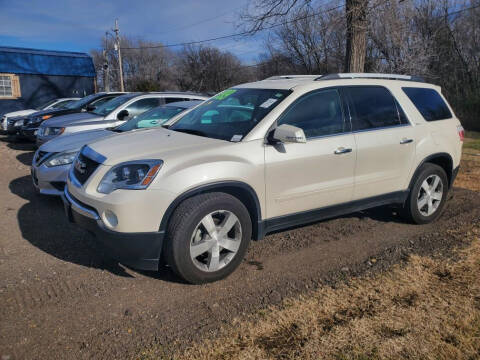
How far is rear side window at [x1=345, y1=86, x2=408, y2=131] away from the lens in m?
4.42

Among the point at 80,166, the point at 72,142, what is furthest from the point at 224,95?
the point at 72,142

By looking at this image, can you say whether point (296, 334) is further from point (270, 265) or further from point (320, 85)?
point (320, 85)

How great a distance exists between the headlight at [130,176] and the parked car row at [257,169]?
1 centimetres

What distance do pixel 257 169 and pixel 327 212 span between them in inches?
42.4

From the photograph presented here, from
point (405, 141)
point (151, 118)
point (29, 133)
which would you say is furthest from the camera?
point (29, 133)

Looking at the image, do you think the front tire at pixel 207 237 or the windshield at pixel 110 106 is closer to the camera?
the front tire at pixel 207 237

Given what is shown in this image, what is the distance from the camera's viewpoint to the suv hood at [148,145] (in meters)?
3.48

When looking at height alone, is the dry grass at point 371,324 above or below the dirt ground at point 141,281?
below

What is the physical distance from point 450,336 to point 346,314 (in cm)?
72

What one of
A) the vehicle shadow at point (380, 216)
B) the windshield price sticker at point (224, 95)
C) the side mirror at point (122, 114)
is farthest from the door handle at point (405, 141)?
the side mirror at point (122, 114)

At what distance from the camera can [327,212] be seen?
4273mm

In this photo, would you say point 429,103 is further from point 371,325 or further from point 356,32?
point 356,32

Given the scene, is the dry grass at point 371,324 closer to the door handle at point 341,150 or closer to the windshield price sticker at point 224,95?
the door handle at point 341,150

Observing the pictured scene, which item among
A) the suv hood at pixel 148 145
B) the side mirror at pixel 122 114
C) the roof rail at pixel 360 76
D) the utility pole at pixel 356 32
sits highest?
the utility pole at pixel 356 32
